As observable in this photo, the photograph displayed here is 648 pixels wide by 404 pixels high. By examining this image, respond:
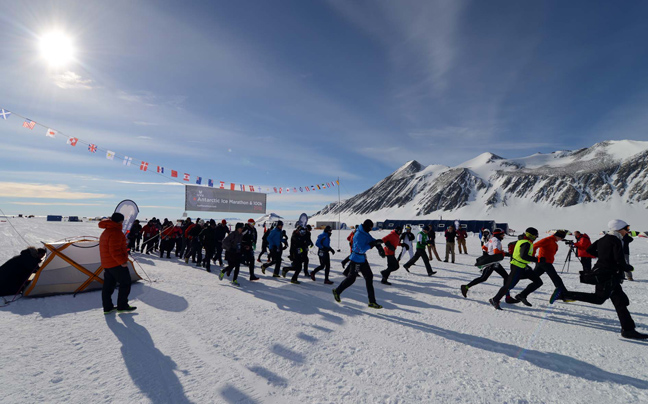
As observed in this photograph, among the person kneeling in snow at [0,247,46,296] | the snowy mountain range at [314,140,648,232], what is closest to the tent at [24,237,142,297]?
the person kneeling in snow at [0,247,46,296]

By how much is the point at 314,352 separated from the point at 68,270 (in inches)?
252

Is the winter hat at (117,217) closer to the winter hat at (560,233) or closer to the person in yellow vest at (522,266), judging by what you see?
the person in yellow vest at (522,266)

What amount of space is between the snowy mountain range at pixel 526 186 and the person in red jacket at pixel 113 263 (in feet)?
371

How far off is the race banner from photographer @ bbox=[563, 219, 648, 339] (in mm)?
25678

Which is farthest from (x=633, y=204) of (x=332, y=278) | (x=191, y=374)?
(x=191, y=374)

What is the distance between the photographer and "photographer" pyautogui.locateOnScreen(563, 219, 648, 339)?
15.1ft

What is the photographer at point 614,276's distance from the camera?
4.59 meters

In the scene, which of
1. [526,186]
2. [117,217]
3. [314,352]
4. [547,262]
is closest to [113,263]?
[117,217]

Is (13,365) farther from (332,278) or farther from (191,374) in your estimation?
(332,278)

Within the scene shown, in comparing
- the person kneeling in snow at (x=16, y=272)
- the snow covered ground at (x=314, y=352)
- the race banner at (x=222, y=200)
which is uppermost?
the race banner at (x=222, y=200)

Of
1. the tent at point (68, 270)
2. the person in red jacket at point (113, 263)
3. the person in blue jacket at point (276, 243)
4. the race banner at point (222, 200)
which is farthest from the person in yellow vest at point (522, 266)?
the race banner at point (222, 200)

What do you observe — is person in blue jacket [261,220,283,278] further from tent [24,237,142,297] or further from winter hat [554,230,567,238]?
winter hat [554,230,567,238]

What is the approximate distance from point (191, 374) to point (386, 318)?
11.3 ft

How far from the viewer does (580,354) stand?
4016 millimetres
